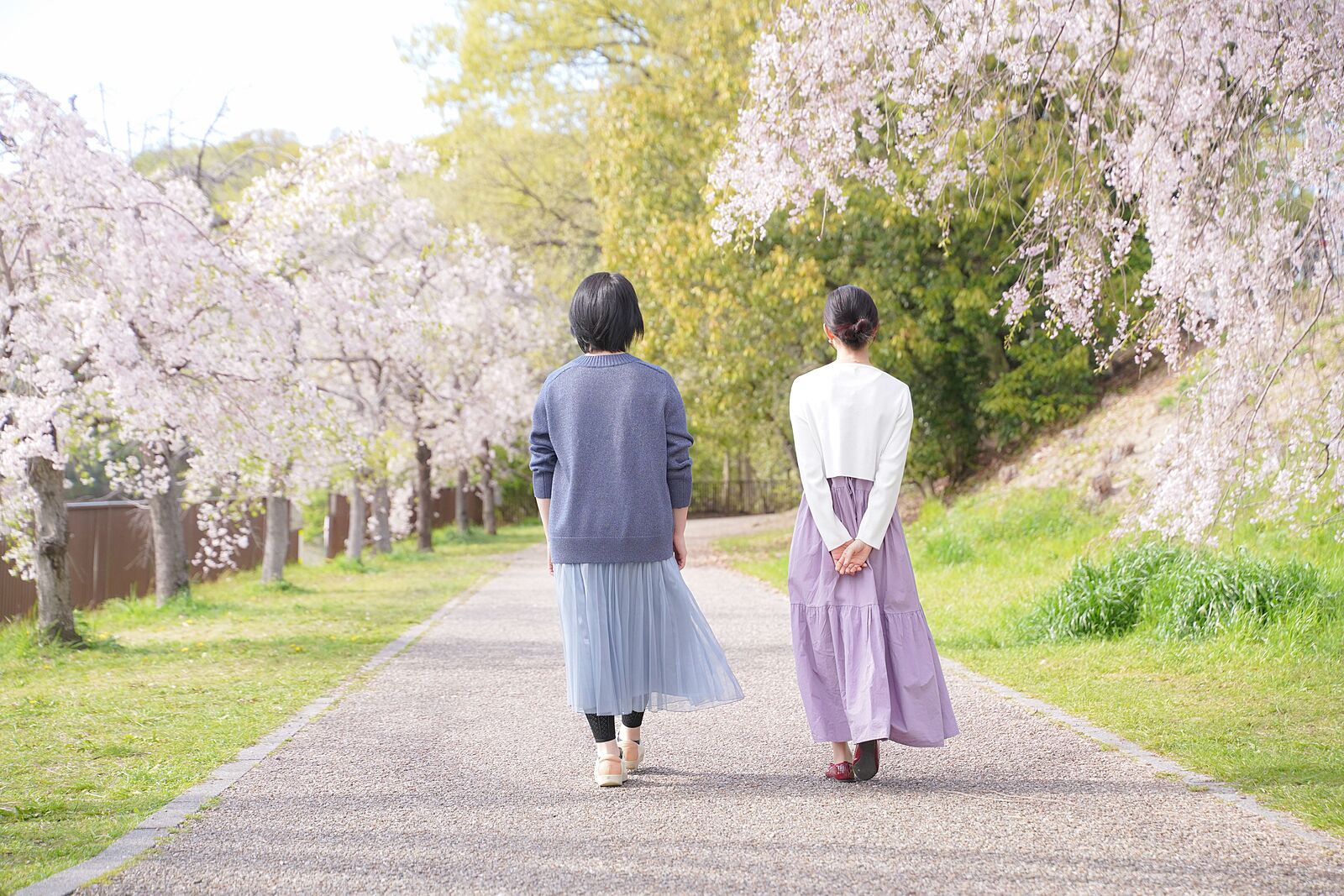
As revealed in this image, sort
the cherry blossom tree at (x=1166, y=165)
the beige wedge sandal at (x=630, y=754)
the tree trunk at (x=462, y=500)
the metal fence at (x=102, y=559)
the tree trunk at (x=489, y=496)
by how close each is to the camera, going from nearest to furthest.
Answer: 1. the beige wedge sandal at (x=630, y=754)
2. the cherry blossom tree at (x=1166, y=165)
3. the metal fence at (x=102, y=559)
4. the tree trunk at (x=462, y=500)
5. the tree trunk at (x=489, y=496)

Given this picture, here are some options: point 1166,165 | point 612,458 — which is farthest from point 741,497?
point 612,458

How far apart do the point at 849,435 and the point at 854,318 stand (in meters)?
0.45

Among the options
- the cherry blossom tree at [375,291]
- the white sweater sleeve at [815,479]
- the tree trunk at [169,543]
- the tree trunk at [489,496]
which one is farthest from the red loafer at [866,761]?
the tree trunk at [489,496]

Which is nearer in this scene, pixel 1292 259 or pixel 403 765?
pixel 403 765

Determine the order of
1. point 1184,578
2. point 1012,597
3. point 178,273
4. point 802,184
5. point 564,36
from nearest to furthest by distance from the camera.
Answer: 1. point 802,184
2. point 1184,578
3. point 178,273
4. point 1012,597
5. point 564,36

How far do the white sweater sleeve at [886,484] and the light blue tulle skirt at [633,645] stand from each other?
720mm

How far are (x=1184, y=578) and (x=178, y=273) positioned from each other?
7.36 meters

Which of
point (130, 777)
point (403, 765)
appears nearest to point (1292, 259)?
point (403, 765)

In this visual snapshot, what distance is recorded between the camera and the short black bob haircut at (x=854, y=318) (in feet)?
14.8

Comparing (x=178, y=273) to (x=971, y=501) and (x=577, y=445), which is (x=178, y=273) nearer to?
(x=577, y=445)

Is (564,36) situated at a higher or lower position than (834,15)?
higher

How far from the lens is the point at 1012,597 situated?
375 inches

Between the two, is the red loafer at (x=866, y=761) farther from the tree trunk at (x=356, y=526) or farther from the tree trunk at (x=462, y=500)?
the tree trunk at (x=462, y=500)

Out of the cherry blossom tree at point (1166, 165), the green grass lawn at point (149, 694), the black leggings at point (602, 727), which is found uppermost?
the cherry blossom tree at point (1166, 165)
